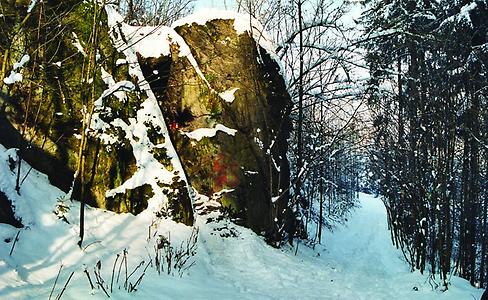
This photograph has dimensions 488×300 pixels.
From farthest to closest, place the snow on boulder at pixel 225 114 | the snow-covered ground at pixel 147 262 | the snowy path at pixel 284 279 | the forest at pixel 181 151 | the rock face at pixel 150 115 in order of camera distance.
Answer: the snow on boulder at pixel 225 114, the rock face at pixel 150 115, the snowy path at pixel 284 279, the forest at pixel 181 151, the snow-covered ground at pixel 147 262

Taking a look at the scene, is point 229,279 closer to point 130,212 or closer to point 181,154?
point 130,212

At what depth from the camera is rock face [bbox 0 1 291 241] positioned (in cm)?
575

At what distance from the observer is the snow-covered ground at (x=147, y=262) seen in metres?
3.68

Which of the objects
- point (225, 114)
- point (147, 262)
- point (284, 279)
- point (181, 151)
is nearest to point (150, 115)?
point (181, 151)

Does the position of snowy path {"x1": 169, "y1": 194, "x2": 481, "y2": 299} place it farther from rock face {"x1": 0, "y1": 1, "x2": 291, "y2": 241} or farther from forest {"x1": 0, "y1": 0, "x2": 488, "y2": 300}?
rock face {"x1": 0, "y1": 1, "x2": 291, "y2": 241}

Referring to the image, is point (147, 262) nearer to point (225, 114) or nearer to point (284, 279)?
point (284, 279)

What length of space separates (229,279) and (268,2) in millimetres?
9076

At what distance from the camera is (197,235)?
21.6 ft

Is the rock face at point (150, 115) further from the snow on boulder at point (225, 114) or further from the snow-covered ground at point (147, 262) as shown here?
the snow-covered ground at point (147, 262)

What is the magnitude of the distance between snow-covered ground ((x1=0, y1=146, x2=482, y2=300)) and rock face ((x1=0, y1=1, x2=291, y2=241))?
17.6 inches

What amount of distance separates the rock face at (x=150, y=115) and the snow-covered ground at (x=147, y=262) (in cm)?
45

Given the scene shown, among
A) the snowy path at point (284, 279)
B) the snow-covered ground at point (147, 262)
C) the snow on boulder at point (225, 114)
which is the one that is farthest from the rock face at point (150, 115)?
the snowy path at point (284, 279)

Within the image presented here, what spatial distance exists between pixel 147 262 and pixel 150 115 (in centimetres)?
301

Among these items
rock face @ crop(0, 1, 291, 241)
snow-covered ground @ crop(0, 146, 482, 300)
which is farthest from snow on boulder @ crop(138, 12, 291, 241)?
snow-covered ground @ crop(0, 146, 482, 300)
